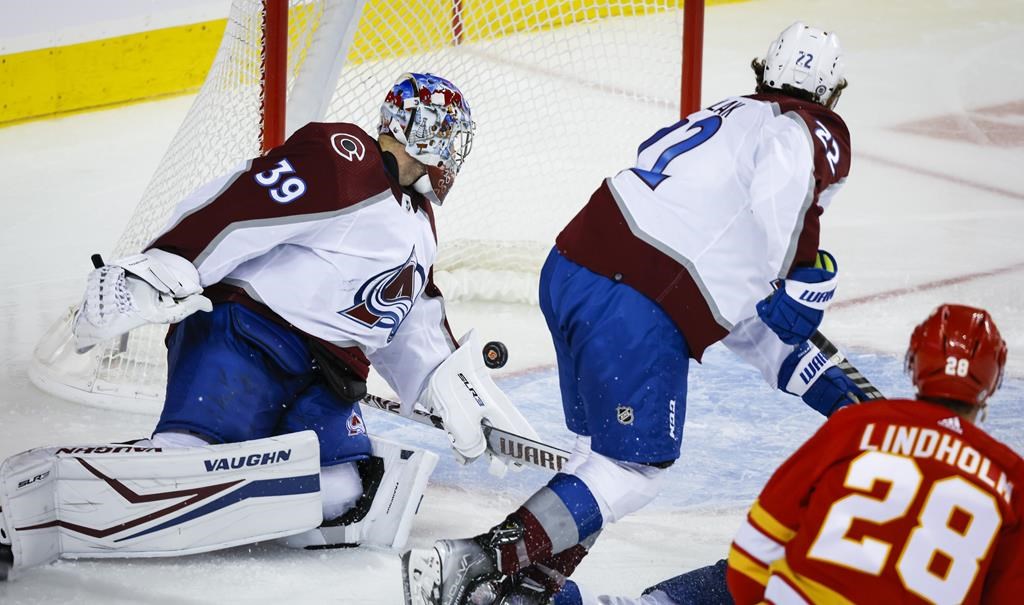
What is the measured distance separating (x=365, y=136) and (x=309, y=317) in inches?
13.9

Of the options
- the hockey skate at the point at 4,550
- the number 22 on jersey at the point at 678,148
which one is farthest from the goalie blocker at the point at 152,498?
the number 22 on jersey at the point at 678,148

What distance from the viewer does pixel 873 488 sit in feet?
5.46

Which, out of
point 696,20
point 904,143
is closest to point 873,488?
point 696,20

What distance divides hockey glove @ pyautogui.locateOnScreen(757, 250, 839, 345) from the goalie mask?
2.23ft

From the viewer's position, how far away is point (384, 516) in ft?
9.34

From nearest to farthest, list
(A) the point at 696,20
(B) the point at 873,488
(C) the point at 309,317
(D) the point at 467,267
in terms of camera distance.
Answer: (B) the point at 873,488 < (C) the point at 309,317 < (A) the point at 696,20 < (D) the point at 467,267

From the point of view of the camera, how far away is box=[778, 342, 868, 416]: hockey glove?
2953 mm

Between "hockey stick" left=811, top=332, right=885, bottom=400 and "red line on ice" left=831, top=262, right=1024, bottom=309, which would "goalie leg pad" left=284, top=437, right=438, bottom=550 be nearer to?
"hockey stick" left=811, top=332, right=885, bottom=400

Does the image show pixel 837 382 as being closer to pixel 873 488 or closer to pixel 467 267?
pixel 873 488

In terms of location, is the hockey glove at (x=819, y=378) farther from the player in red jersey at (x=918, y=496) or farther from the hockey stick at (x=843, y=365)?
the player in red jersey at (x=918, y=496)

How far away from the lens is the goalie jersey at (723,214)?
2512 mm

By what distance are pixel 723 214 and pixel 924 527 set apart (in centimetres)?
102

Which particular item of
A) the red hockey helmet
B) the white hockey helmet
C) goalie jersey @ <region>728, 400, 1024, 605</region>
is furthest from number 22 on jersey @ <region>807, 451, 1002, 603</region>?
the white hockey helmet

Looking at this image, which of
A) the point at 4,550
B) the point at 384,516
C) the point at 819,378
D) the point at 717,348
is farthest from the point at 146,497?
the point at 717,348
